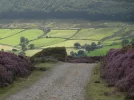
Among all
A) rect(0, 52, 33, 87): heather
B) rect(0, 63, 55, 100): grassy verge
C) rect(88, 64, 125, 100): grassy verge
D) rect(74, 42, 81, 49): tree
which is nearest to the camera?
rect(88, 64, 125, 100): grassy verge

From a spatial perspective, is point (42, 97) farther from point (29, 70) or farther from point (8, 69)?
point (29, 70)

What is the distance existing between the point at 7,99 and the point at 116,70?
15.1 meters

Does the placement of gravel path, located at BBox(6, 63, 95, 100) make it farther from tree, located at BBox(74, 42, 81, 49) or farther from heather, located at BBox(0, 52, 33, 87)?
tree, located at BBox(74, 42, 81, 49)

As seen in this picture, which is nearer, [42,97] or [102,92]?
[42,97]


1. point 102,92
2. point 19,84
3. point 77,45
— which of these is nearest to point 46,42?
point 77,45

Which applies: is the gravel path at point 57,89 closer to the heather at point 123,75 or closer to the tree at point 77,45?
the heather at point 123,75

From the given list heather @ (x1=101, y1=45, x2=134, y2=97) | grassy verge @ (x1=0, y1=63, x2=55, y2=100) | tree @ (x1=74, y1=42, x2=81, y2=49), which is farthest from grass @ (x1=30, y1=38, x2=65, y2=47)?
heather @ (x1=101, y1=45, x2=134, y2=97)

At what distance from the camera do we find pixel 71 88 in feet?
121

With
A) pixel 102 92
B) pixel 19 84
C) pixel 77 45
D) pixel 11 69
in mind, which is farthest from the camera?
pixel 77 45

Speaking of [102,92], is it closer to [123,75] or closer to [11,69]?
[123,75]

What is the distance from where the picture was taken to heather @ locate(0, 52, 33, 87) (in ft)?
127

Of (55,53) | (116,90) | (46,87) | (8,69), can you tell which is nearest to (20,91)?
(46,87)

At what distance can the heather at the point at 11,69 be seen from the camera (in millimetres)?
38688

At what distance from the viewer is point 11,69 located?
4259 cm
